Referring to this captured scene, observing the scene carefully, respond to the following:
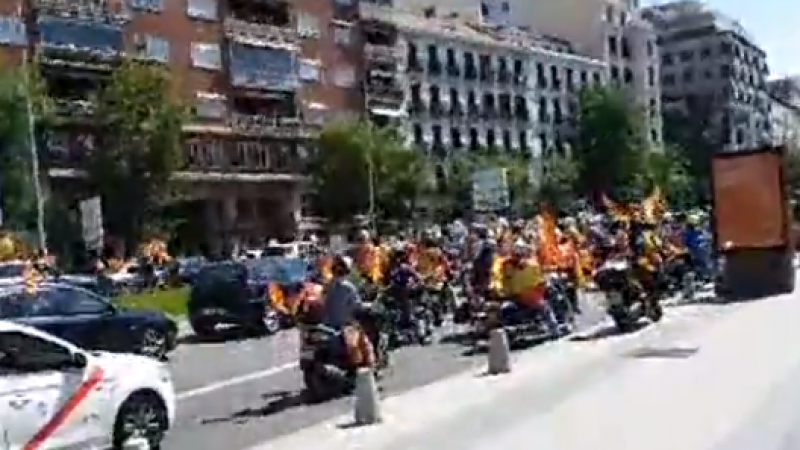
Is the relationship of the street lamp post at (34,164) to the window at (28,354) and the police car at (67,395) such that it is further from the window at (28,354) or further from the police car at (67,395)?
the window at (28,354)

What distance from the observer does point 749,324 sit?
2223 centimetres

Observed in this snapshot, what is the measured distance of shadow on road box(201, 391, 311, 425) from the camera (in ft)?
50.4

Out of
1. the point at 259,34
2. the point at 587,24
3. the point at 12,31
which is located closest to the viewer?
the point at 12,31

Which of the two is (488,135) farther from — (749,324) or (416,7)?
(749,324)

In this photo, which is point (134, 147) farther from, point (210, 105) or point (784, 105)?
point (784, 105)

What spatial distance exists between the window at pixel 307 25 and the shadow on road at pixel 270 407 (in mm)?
58887

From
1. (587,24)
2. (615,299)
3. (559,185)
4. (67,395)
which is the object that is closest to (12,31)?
(615,299)

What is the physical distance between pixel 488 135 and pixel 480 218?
1814cm

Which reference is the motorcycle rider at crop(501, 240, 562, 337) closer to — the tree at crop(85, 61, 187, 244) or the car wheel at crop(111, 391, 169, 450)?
the car wheel at crop(111, 391, 169, 450)

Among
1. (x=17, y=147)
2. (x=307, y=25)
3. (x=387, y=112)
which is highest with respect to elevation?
(x=307, y=25)

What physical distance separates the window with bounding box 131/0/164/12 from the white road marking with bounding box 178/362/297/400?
44.5 m

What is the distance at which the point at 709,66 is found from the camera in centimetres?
13238

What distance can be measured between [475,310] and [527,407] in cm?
1058

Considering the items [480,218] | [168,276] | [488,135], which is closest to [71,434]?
[168,276]
